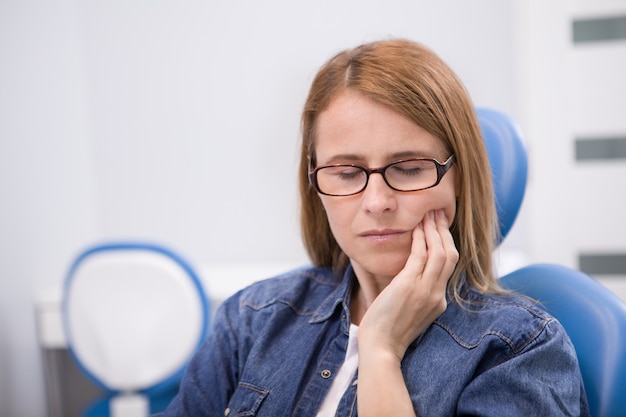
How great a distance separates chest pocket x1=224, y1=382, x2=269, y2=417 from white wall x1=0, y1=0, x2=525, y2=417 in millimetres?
1585

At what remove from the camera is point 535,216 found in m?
2.67

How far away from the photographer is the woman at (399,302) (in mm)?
1005

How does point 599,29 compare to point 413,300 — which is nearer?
point 413,300

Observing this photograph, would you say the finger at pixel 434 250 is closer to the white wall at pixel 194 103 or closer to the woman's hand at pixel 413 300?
the woman's hand at pixel 413 300

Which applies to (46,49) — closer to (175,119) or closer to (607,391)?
(175,119)

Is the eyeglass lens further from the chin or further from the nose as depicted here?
the chin

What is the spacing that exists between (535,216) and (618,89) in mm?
538

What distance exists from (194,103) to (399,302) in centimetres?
196

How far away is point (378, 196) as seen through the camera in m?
1.08

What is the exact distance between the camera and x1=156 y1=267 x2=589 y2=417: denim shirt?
0.98m

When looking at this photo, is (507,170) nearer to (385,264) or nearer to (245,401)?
(385,264)

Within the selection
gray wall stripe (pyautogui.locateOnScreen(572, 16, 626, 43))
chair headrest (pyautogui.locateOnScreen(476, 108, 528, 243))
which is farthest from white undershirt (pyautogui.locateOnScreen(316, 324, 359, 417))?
gray wall stripe (pyautogui.locateOnScreen(572, 16, 626, 43))

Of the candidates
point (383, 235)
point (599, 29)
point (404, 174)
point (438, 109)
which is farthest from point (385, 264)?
point (599, 29)

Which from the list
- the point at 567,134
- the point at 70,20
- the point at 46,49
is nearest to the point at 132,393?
the point at 46,49
